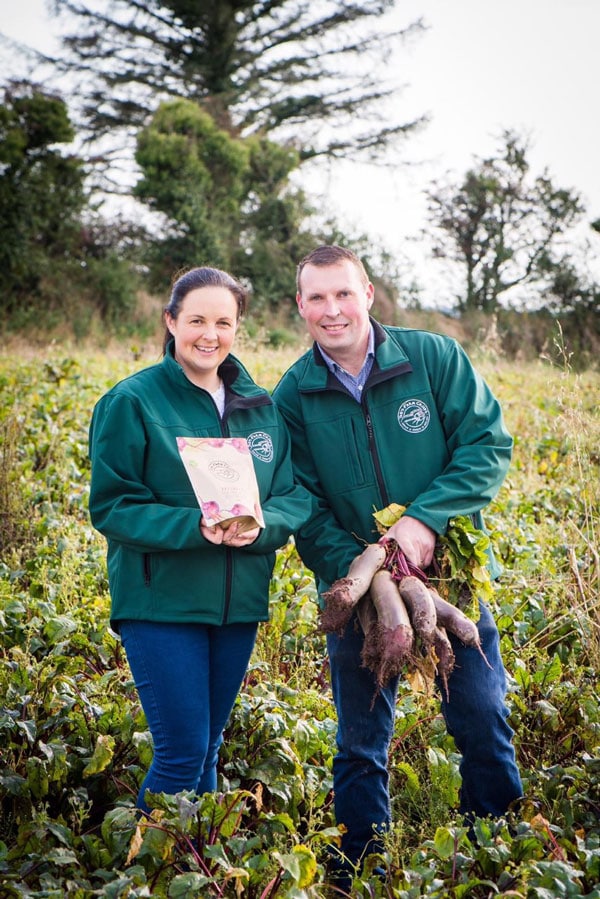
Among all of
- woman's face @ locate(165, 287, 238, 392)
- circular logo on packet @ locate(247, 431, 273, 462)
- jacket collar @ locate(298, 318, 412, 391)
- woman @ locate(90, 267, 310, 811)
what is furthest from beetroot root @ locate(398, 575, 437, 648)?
woman's face @ locate(165, 287, 238, 392)

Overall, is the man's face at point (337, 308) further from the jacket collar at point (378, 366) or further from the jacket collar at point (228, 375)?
the jacket collar at point (228, 375)

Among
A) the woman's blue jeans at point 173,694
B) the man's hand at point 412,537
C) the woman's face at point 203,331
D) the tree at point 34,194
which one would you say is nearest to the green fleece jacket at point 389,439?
the man's hand at point 412,537

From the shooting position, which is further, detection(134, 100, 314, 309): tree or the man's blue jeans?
detection(134, 100, 314, 309): tree

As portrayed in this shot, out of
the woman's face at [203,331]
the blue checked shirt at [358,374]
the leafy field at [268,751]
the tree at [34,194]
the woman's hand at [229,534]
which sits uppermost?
the tree at [34,194]

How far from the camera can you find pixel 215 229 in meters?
18.7

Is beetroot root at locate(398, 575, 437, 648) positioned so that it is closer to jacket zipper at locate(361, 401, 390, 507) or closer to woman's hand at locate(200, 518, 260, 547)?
jacket zipper at locate(361, 401, 390, 507)

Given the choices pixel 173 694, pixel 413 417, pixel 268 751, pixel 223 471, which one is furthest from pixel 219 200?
pixel 173 694

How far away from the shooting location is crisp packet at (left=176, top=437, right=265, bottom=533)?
256cm

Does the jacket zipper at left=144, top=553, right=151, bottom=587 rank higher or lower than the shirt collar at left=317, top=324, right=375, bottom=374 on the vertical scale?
lower

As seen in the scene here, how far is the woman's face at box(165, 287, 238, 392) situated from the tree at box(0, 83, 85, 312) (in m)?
14.1

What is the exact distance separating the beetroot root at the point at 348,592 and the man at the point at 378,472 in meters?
0.11

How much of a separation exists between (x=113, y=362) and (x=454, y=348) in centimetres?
867

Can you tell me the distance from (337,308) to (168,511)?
3.08ft

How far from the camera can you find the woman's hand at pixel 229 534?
2.56 meters
